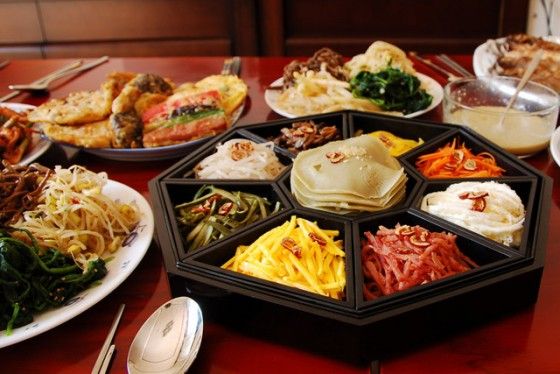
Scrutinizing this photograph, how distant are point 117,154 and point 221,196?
2.00ft

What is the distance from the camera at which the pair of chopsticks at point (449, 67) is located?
257cm

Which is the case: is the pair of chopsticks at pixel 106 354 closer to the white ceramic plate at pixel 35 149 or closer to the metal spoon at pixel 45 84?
the white ceramic plate at pixel 35 149

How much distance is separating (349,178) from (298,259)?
29 centimetres

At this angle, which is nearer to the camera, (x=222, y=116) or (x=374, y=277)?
(x=374, y=277)

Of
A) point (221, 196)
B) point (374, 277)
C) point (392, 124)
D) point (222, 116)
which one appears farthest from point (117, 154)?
point (374, 277)

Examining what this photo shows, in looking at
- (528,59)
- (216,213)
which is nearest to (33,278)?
(216,213)

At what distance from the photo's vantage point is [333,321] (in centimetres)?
107

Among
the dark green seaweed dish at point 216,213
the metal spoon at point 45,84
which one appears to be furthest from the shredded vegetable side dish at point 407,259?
the metal spoon at point 45,84

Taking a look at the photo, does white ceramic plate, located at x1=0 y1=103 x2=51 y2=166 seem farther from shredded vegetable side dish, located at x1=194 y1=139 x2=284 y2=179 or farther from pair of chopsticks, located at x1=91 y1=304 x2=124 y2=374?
pair of chopsticks, located at x1=91 y1=304 x2=124 y2=374

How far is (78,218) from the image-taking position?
57.9 inches

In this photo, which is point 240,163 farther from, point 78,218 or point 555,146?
point 555,146

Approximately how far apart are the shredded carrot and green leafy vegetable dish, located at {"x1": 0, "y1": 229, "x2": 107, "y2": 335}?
3.31 ft

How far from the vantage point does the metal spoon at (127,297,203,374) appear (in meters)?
1.10

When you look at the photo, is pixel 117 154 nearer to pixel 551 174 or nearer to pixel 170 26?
pixel 551 174
